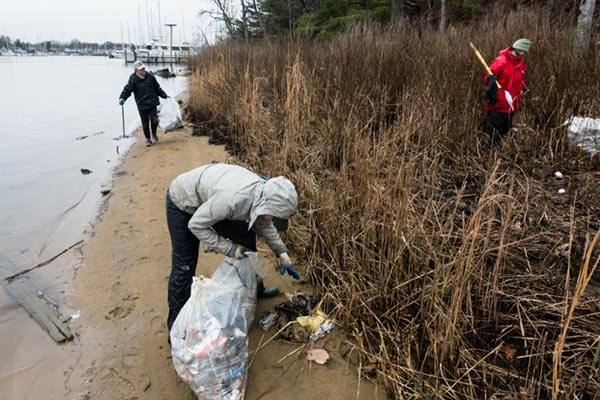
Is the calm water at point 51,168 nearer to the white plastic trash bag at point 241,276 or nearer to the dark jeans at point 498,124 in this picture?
the white plastic trash bag at point 241,276

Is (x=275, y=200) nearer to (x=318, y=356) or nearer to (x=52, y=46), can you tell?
(x=318, y=356)

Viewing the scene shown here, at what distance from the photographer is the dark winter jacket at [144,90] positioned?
834 cm

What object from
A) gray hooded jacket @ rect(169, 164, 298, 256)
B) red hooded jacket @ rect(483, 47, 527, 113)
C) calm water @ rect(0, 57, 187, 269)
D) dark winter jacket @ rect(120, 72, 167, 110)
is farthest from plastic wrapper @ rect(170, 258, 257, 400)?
dark winter jacket @ rect(120, 72, 167, 110)

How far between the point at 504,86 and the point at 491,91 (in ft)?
0.86

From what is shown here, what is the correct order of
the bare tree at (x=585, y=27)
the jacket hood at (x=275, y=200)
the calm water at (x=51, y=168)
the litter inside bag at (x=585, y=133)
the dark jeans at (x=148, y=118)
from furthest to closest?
the dark jeans at (x=148, y=118)
the bare tree at (x=585, y=27)
the calm water at (x=51, y=168)
the litter inside bag at (x=585, y=133)
the jacket hood at (x=275, y=200)

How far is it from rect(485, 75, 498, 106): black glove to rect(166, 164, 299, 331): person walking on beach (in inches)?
131

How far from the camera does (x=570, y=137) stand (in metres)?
4.68

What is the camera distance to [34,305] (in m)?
3.49

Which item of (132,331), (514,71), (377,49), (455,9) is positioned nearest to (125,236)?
(132,331)

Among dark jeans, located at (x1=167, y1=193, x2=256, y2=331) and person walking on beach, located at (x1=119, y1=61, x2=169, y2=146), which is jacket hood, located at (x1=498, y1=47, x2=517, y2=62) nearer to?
dark jeans, located at (x1=167, y1=193, x2=256, y2=331)

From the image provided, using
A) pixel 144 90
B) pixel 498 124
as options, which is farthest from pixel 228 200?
pixel 144 90

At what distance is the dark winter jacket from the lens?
834cm

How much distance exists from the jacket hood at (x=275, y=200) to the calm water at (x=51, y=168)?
3.31 metres

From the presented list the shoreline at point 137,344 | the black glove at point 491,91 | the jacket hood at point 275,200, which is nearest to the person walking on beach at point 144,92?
the shoreline at point 137,344
